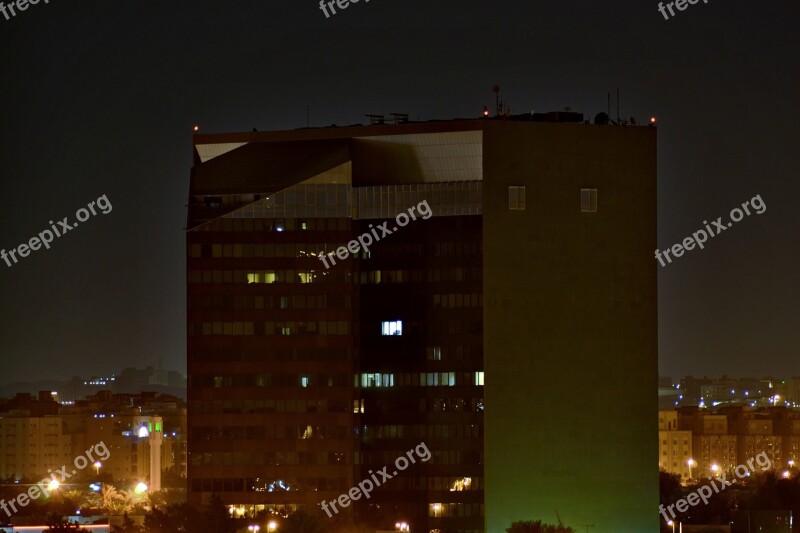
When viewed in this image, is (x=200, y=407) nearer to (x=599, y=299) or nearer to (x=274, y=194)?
(x=274, y=194)

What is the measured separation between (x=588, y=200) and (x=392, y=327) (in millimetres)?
19112

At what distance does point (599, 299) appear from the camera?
140375 millimetres

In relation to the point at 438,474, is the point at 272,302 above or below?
above

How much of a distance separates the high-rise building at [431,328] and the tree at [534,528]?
1326 millimetres

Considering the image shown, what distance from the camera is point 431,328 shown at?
140125mm

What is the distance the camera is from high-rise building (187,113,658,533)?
138 metres

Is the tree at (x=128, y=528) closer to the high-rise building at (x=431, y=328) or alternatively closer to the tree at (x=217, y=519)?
the high-rise building at (x=431, y=328)

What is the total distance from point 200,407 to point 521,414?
25938 mm

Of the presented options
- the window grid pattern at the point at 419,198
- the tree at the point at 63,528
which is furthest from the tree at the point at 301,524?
the window grid pattern at the point at 419,198

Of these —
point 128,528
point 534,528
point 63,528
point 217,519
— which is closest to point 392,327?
point 534,528

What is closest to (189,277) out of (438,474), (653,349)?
(438,474)

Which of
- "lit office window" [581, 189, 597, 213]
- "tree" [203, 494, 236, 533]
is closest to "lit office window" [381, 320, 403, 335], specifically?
"lit office window" [581, 189, 597, 213]

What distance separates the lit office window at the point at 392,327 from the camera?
462 feet

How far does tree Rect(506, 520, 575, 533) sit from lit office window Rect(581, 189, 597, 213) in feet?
83.9
